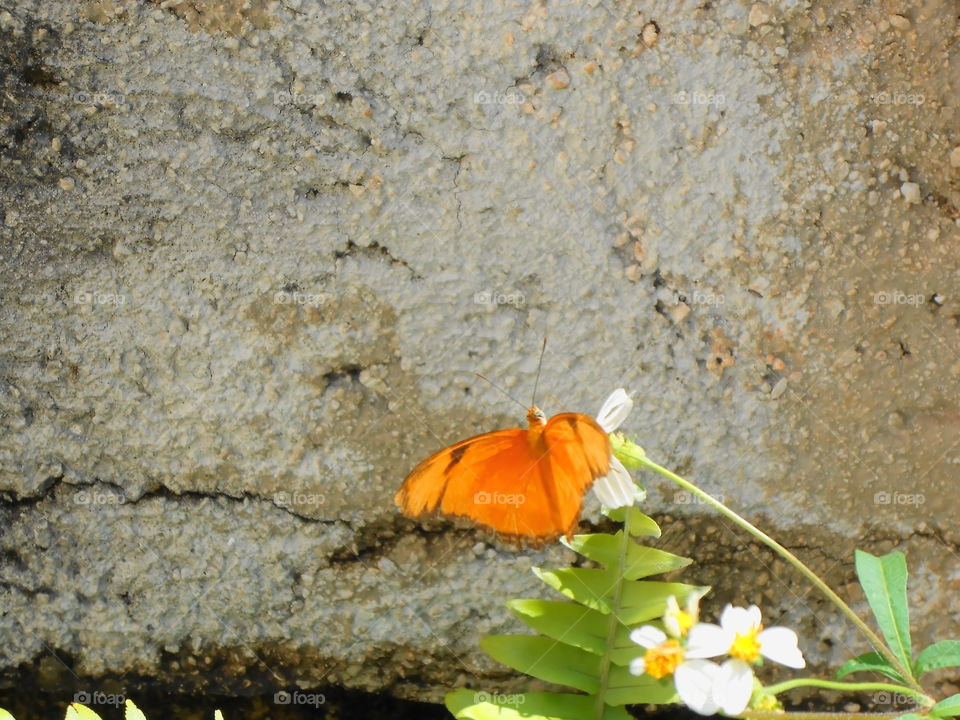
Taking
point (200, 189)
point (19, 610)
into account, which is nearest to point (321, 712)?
point (19, 610)

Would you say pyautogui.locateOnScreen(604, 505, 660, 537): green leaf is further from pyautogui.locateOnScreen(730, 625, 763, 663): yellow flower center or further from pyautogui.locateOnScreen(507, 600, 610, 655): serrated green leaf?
pyautogui.locateOnScreen(730, 625, 763, 663): yellow flower center

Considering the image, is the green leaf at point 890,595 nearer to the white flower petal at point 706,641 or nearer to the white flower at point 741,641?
the white flower at point 741,641

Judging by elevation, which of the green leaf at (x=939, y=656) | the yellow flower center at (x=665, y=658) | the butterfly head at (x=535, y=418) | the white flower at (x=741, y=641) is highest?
the butterfly head at (x=535, y=418)

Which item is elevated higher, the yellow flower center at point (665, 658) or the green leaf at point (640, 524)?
the green leaf at point (640, 524)

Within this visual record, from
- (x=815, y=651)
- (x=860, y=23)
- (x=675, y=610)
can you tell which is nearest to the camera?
(x=675, y=610)

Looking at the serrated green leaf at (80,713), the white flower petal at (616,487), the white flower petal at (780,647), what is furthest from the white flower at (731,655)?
the serrated green leaf at (80,713)

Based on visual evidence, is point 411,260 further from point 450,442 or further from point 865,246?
point 865,246
